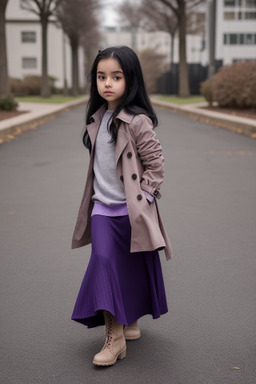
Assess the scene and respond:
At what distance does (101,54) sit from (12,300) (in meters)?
1.83

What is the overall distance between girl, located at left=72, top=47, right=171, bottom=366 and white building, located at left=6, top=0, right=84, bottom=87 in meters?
67.7

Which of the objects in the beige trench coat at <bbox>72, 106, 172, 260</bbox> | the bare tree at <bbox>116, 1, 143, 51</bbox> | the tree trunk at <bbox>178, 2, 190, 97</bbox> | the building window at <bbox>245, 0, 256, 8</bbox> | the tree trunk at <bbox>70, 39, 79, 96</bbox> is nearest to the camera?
the beige trench coat at <bbox>72, 106, 172, 260</bbox>

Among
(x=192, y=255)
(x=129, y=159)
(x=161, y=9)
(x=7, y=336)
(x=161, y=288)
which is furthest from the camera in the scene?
(x=161, y=9)

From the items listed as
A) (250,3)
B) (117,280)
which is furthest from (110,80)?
(250,3)

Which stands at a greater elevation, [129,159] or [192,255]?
[129,159]

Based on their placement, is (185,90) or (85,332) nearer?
(85,332)

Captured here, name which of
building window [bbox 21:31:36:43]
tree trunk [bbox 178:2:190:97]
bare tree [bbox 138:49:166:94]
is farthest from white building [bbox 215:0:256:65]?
tree trunk [bbox 178:2:190:97]

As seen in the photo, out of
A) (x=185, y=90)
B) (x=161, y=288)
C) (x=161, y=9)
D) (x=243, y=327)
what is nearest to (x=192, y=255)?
(x=243, y=327)

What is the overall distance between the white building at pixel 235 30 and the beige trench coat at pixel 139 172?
7299 cm

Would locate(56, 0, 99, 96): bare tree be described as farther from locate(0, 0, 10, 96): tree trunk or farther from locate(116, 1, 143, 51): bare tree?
locate(0, 0, 10, 96): tree trunk

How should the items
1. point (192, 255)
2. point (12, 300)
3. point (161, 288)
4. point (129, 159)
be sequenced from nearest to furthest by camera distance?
point (129, 159)
point (161, 288)
point (12, 300)
point (192, 255)

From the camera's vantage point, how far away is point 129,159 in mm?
3164

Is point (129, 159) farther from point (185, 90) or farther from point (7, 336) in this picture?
point (185, 90)

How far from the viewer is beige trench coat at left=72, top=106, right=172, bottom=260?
3109mm
